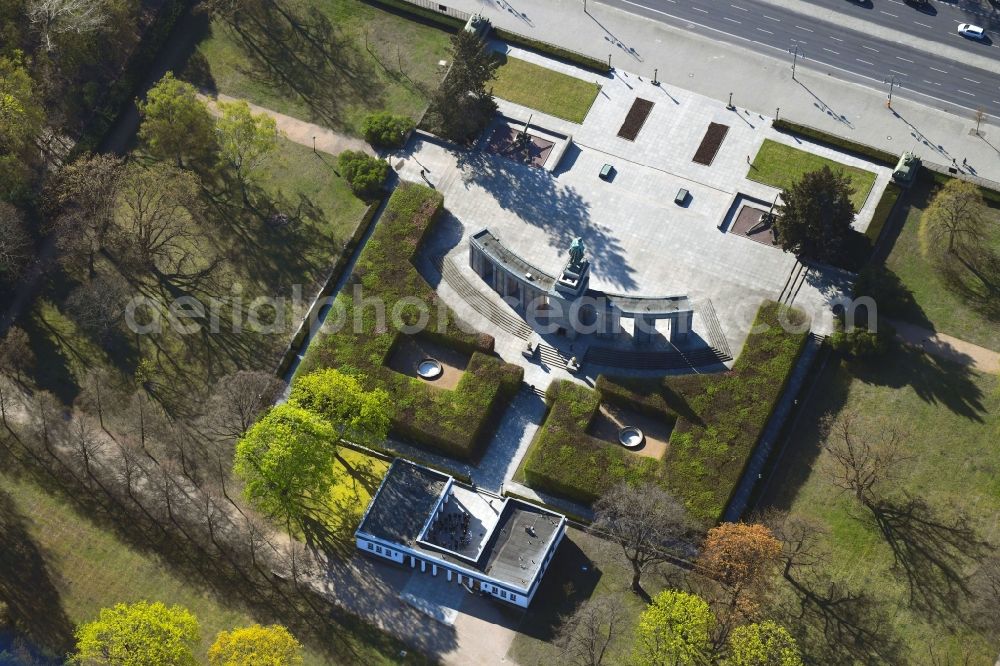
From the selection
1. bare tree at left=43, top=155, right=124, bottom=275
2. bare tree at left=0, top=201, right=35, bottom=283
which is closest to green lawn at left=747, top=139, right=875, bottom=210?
bare tree at left=43, top=155, right=124, bottom=275

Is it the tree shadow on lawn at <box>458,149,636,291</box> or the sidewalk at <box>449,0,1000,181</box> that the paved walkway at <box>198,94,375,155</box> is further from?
the sidewalk at <box>449,0,1000,181</box>

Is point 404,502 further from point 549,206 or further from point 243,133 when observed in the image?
point 243,133

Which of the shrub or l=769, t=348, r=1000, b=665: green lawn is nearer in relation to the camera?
l=769, t=348, r=1000, b=665: green lawn

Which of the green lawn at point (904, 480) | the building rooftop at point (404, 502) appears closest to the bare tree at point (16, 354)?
the building rooftop at point (404, 502)

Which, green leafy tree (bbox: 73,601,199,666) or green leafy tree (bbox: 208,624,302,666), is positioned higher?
green leafy tree (bbox: 208,624,302,666)

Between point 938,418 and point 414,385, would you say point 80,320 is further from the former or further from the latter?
point 938,418

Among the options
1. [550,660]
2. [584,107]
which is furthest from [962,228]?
[550,660]

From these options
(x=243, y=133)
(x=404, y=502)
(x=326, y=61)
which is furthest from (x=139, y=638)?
(x=326, y=61)
